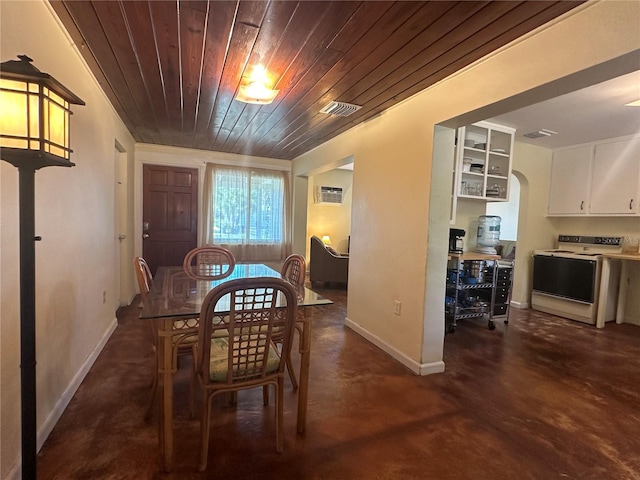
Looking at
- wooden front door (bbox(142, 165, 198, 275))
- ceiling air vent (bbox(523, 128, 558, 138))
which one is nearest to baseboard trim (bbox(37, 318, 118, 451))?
wooden front door (bbox(142, 165, 198, 275))

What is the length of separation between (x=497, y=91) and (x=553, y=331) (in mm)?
3115

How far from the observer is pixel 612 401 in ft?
7.22

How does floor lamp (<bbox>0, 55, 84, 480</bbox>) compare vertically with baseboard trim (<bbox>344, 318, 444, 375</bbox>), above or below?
above

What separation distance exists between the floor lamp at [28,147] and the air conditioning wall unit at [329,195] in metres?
5.69

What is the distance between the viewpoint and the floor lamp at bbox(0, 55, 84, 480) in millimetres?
1010

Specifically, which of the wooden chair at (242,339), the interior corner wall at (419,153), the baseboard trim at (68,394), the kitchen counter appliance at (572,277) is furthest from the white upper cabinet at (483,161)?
the baseboard trim at (68,394)

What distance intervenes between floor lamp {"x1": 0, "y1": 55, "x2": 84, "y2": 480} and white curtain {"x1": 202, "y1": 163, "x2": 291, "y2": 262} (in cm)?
380

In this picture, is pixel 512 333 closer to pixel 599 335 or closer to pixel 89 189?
pixel 599 335

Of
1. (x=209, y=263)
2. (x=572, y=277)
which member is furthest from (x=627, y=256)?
(x=209, y=263)

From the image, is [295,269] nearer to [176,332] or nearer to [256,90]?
[176,332]

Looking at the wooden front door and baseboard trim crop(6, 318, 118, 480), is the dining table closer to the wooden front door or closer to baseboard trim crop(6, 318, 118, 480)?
baseboard trim crop(6, 318, 118, 480)

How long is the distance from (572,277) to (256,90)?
4.39 meters

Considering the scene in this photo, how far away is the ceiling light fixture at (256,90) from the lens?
2.26 m

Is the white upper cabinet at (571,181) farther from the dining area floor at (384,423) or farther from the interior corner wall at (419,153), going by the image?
the interior corner wall at (419,153)
